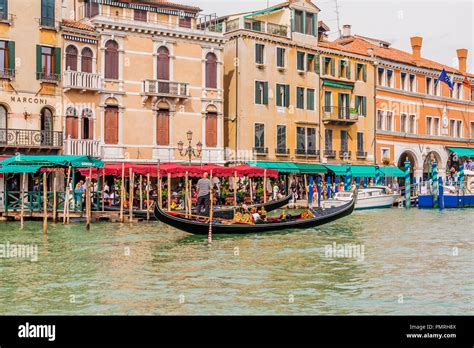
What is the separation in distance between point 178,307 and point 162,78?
2017 cm

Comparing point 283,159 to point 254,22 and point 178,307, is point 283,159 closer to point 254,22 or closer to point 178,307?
point 254,22

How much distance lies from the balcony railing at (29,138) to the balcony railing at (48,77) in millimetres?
1864

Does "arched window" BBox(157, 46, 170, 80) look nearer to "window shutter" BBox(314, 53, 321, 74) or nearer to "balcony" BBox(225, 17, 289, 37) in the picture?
"balcony" BBox(225, 17, 289, 37)

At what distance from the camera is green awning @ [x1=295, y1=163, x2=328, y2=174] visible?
3401 cm

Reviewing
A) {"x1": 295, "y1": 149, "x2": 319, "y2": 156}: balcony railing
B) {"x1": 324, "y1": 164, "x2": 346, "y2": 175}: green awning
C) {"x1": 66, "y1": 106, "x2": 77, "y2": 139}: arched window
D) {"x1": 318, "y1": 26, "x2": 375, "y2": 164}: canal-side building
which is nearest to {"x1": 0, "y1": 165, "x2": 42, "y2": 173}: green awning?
{"x1": 66, "y1": 106, "x2": 77, "y2": 139}: arched window

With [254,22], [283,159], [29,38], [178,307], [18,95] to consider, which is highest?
[254,22]

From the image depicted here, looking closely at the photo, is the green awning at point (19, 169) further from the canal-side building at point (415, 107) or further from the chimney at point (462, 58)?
the chimney at point (462, 58)

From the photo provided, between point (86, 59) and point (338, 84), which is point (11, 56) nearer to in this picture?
point (86, 59)

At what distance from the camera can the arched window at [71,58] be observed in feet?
88.0

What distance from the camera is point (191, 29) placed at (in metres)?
30.0

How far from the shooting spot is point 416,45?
43.1 m

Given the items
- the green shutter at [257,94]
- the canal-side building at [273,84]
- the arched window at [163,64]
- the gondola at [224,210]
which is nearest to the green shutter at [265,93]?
the canal-side building at [273,84]

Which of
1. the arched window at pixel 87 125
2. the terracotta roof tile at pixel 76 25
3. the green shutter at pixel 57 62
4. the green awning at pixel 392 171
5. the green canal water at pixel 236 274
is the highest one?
the terracotta roof tile at pixel 76 25
